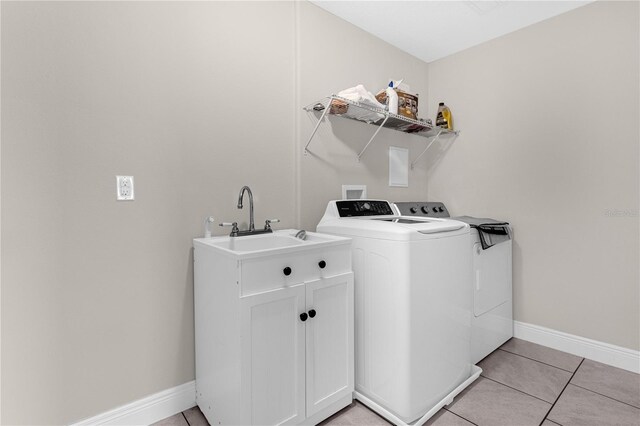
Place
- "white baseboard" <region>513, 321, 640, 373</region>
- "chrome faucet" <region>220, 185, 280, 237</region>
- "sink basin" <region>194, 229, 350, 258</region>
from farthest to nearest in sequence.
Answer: "white baseboard" <region>513, 321, 640, 373</region> → "chrome faucet" <region>220, 185, 280, 237</region> → "sink basin" <region>194, 229, 350, 258</region>

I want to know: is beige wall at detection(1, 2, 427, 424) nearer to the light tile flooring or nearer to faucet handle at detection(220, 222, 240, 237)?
faucet handle at detection(220, 222, 240, 237)

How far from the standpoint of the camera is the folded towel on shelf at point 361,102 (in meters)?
2.04

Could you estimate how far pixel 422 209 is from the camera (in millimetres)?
2646

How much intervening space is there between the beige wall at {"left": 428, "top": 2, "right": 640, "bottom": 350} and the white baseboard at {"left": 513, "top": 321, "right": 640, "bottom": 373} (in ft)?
0.14

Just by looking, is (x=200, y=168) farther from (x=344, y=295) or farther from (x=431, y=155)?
(x=431, y=155)

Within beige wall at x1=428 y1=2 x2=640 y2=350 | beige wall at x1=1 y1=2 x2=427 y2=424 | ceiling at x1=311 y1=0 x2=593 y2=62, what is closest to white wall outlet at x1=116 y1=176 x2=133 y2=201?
beige wall at x1=1 y1=2 x2=427 y2=424

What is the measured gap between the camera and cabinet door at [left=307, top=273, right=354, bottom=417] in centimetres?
146

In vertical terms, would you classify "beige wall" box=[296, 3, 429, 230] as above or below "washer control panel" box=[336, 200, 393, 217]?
above

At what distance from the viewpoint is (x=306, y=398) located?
1436 mm

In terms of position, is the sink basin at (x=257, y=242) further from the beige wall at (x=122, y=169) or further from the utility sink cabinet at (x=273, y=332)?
the beige wall at (x=122, y=169)

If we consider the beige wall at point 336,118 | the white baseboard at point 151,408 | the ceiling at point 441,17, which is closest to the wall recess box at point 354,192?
the beige wall at point 336,118

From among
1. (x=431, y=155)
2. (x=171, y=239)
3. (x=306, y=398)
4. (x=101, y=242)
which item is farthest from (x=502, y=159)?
(x=101, y=242)

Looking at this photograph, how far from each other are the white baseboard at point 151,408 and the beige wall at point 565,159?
93.9 inches

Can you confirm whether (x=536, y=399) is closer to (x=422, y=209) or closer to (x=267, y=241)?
(x=422, y=209)
